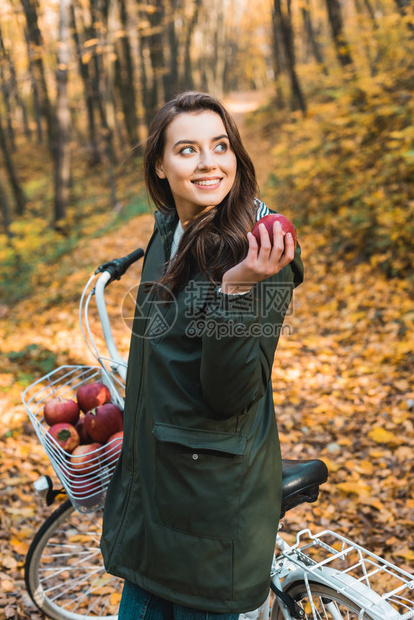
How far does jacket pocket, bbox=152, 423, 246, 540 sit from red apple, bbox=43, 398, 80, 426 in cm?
87

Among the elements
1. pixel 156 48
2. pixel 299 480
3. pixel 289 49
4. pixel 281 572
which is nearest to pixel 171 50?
pixel 156 48

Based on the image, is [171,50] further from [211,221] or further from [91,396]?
[211,221]

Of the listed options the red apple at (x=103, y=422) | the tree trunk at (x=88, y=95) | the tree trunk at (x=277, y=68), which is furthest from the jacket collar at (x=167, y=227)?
the tree trunk at (x=277, y=68)

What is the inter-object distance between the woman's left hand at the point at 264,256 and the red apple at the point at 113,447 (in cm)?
109

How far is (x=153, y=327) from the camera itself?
1554 mm

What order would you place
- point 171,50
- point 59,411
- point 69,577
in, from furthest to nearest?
point 171,50, point 69,577, point 59,411

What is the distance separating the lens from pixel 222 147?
158cm

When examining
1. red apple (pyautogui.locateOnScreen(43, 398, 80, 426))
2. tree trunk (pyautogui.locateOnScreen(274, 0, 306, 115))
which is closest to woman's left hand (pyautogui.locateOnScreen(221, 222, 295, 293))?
red apple (pyautogui.locateOnScreen(43, 398, 80, 426))

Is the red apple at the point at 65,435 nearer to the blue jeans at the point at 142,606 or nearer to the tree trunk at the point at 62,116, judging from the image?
the blue jeans at the point at 142,606

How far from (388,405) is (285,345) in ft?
5.27

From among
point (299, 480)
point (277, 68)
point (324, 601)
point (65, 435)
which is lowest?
point (324, 601)

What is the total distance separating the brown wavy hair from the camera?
142 cm

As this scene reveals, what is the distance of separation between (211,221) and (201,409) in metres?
0.57

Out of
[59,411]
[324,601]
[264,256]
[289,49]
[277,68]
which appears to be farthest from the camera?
[277,68]
